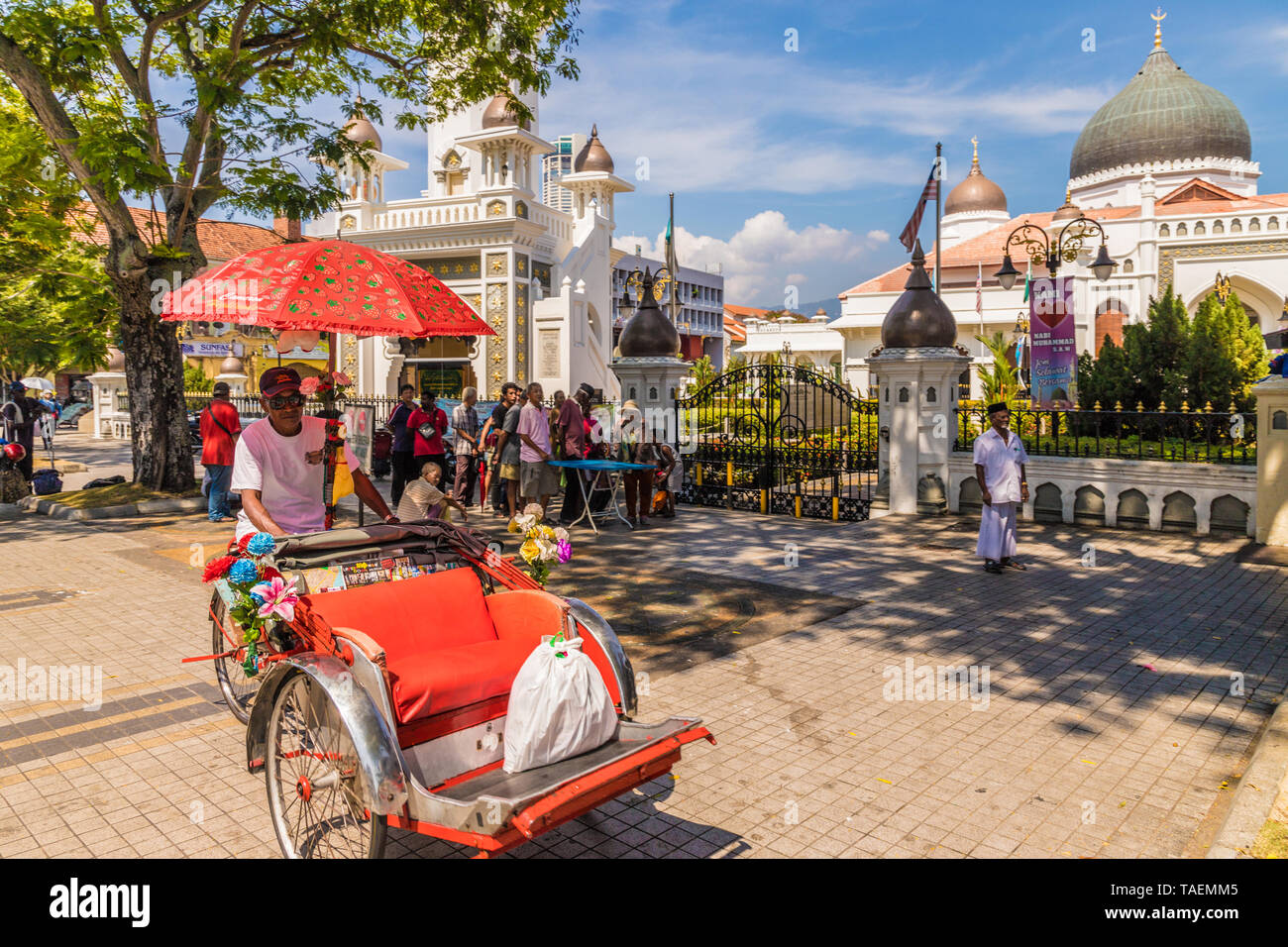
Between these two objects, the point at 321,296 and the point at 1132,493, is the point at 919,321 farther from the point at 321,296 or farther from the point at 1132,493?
the point at 321,296

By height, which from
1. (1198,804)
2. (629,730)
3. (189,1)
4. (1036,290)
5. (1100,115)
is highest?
(1100,115)

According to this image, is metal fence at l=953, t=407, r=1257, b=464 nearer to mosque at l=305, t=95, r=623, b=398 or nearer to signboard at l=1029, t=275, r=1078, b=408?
signboard at l=1029, t=275, r=1078, b=408

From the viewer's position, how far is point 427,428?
39.0 feet

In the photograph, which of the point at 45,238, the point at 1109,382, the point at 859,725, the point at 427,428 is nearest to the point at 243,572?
the point at 859,725

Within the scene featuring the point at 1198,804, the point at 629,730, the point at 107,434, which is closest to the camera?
the point at 629,730

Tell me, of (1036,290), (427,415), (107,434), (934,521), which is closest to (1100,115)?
(1036,290)

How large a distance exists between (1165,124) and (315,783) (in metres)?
51.3

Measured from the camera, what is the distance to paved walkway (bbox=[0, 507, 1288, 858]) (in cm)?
391

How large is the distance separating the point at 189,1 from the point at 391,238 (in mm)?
15644

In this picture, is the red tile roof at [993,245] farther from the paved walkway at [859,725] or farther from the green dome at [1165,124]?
the paved walkway at [859,725]

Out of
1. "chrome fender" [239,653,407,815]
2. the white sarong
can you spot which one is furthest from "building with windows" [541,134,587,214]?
"chrome fender" [239,653,407,815]

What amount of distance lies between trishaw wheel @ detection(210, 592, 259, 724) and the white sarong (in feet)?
24.2

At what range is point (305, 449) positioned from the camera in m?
4.97

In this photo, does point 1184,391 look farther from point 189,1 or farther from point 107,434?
point 107,434
